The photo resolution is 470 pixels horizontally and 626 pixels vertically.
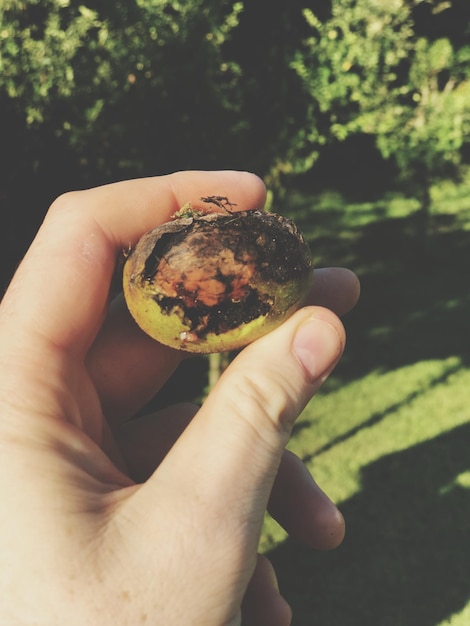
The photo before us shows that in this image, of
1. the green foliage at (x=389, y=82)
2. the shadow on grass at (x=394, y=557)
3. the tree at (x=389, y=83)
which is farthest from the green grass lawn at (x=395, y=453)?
the green foliage at (x=389, y=82)

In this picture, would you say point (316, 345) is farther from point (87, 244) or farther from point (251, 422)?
point (87, 244)

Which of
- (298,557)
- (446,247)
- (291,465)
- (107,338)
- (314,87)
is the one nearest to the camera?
(107,338)

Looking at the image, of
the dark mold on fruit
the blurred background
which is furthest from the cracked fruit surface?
the blurred background

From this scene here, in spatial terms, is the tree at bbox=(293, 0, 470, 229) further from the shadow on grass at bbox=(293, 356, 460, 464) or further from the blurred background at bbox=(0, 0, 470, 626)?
the shadow on grass at bbox=(293, 356, 460, 464)

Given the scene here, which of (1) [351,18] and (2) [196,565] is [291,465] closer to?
(2) [196,565]

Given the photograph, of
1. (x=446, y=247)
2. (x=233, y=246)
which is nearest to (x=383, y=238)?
(x=446, y=247)

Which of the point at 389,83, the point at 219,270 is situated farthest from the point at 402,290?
the point at 219,270
